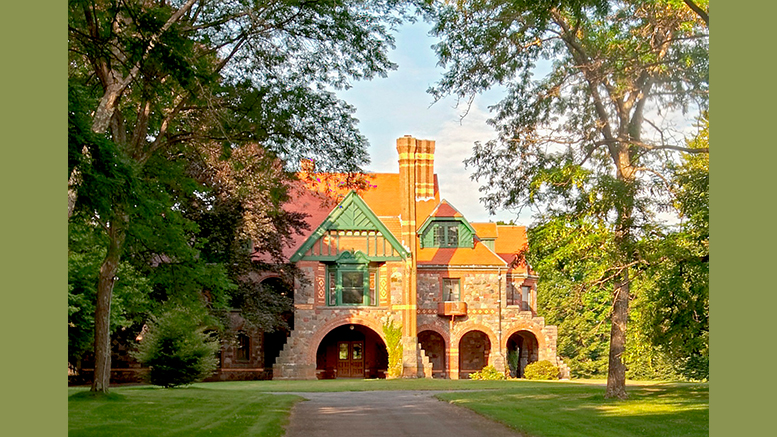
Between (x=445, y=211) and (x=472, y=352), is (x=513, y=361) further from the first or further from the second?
(x=445, y=211)

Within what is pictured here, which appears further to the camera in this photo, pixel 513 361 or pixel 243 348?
Answer: pixel 513 361

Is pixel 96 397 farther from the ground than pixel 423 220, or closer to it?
closer to it

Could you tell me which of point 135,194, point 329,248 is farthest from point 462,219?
point 135,194

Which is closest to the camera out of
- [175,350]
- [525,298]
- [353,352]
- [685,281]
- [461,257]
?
[685,281]

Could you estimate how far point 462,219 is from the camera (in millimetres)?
43469

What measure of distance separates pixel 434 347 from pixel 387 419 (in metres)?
26.8

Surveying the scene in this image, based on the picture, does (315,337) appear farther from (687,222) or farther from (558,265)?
(687,222)

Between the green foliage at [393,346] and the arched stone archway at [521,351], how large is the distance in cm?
732

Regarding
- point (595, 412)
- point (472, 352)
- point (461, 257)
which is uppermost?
point (461, 257)

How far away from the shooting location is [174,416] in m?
16.2

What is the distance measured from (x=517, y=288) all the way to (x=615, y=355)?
78.1ft

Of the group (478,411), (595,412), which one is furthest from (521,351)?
(478,411)

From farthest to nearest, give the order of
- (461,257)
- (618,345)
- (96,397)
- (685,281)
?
(461,257), (618,345), (96,397), (685,281)

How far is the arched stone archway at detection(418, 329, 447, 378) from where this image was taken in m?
42.8
